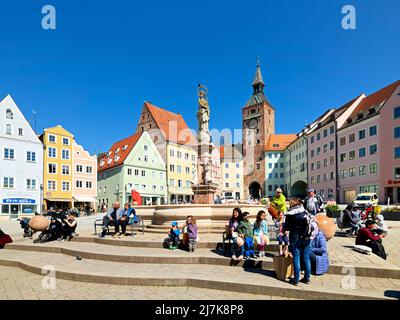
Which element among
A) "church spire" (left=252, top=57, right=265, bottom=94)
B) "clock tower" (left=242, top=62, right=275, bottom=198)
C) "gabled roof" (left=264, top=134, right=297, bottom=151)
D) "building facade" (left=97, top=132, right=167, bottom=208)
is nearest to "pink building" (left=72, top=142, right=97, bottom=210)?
"building facade" (left=97, top=132, right=167, bottom=208)

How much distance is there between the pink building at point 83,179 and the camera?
4200cm

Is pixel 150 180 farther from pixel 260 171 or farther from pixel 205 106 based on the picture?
pixel 260 171

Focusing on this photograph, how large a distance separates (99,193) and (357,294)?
164ft

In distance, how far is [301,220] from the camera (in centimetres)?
575

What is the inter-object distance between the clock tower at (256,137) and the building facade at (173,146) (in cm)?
2984

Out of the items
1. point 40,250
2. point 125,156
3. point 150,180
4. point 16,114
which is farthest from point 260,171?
point 40,250

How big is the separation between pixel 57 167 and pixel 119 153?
11543mm

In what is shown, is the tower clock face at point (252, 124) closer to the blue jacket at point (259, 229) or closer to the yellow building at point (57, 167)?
the yellow building at point (57, 167)

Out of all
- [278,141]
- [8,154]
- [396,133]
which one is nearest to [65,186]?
[8,154]

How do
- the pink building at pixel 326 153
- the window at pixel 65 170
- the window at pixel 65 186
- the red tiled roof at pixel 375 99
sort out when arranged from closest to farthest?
the window at pixel 65 186
the window at pixel 65 170
the red tiled roof at pixel 375 99
the pink building at pixel 326 153

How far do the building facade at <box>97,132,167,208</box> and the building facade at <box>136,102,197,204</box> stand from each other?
203 cm

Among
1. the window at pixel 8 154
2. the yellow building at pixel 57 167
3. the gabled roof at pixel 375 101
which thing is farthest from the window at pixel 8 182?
the gabled roof at pixel 375 101

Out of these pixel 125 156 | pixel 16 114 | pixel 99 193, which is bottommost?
pixel 99 193
